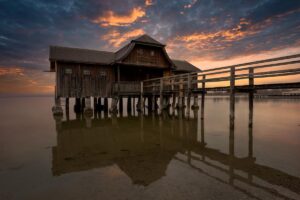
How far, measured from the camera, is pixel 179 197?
371 centimetres

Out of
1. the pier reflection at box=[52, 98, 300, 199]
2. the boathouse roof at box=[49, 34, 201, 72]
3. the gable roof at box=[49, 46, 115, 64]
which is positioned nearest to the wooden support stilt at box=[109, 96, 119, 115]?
the boathouse roof at box=[49, 34, 201, 72]

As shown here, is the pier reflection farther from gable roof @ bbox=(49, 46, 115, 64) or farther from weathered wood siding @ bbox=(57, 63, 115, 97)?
gable roof @ bbox=(49, 46, 115, 64)

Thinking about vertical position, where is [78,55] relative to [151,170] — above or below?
above

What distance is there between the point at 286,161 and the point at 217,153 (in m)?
2.10

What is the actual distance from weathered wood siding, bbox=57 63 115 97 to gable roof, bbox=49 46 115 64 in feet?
2.19

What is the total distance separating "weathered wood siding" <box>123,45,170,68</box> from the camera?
763 inches

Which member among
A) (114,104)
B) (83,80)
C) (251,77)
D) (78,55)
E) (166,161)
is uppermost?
(78,55)

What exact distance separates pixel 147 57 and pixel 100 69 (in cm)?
534

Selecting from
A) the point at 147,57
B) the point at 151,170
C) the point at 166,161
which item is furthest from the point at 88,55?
the point at 151,170

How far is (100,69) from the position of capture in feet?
63.7

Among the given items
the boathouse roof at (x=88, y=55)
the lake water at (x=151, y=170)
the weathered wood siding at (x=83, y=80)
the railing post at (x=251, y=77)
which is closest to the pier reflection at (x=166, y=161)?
the lake water at (x=151, y=170)

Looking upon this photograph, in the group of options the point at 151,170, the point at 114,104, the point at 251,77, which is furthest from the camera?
the point at 114,104

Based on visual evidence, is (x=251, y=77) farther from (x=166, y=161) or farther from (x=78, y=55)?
(x=78, y=55)

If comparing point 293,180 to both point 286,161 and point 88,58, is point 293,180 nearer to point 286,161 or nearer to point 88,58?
point 286,161
